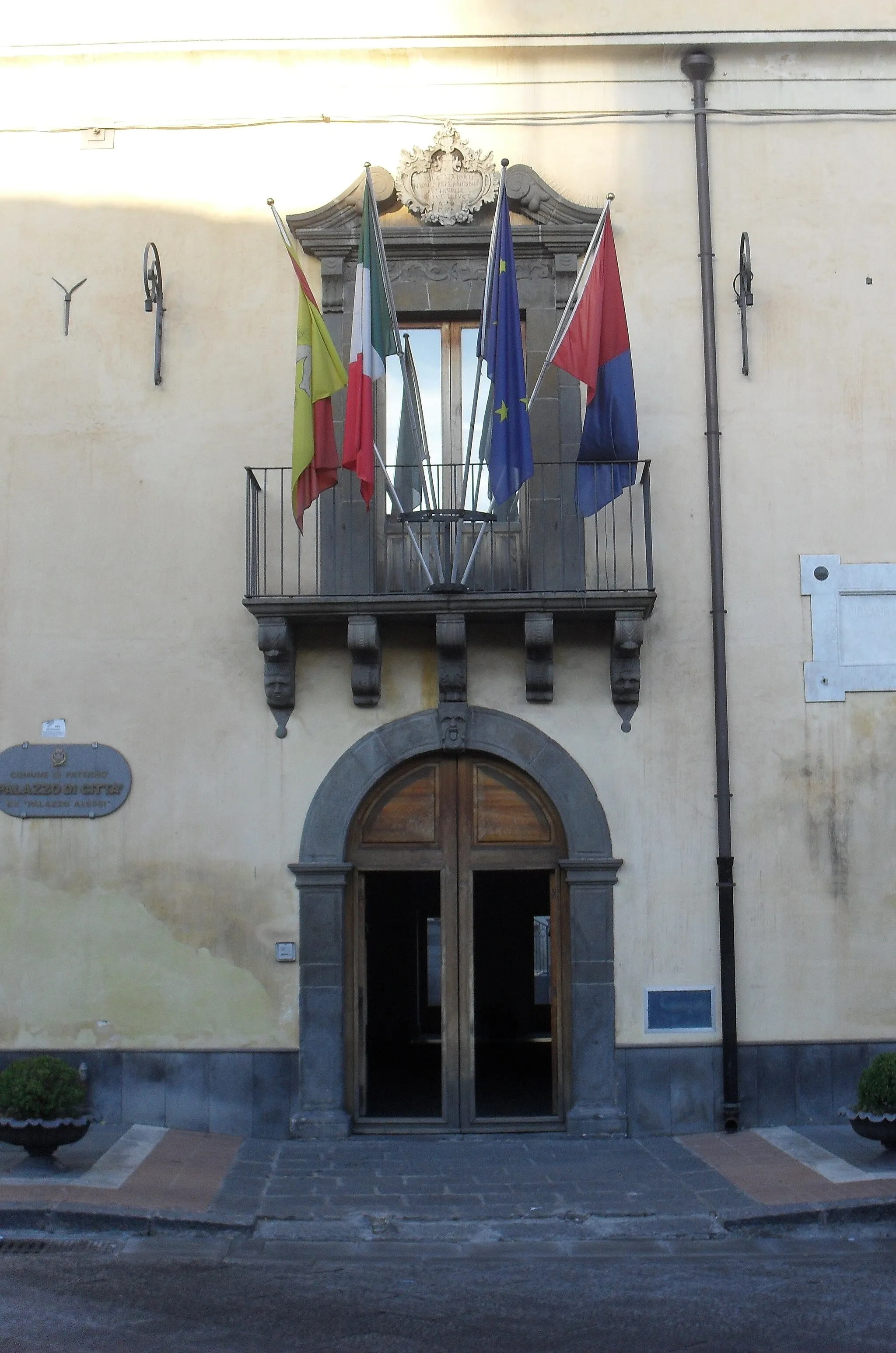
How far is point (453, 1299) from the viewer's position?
6922mm

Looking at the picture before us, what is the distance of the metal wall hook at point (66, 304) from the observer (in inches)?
432

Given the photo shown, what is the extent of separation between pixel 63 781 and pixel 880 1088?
6.23 m

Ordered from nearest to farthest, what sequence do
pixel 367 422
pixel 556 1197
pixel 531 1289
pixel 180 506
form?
1. pixel 531 1289
2. pixel 556 1197
3. pixel 367 422
4. pixel 180 506

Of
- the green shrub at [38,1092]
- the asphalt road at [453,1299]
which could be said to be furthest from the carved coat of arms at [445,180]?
the asphalt road at [453,1299]

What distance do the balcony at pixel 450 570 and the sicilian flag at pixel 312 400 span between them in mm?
468

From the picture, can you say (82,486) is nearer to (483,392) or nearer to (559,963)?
(483,392)

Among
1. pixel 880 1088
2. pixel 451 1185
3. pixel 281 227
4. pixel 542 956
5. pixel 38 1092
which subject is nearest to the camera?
pixel 38 1092

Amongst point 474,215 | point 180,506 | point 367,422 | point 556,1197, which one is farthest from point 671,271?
point 556,1197

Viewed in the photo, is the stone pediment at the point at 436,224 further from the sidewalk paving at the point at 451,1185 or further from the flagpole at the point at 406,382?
the sidewalk paving at the point at 451,1185

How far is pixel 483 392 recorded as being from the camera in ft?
35.6

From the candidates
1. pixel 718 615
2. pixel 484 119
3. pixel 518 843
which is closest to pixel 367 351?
pixel 484 119

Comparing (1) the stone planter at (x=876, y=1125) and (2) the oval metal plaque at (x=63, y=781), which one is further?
(2) the oval metal plaque at (x=63, y=781)

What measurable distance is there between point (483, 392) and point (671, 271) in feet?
5.92

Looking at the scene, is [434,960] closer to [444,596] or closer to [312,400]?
[444,596]
